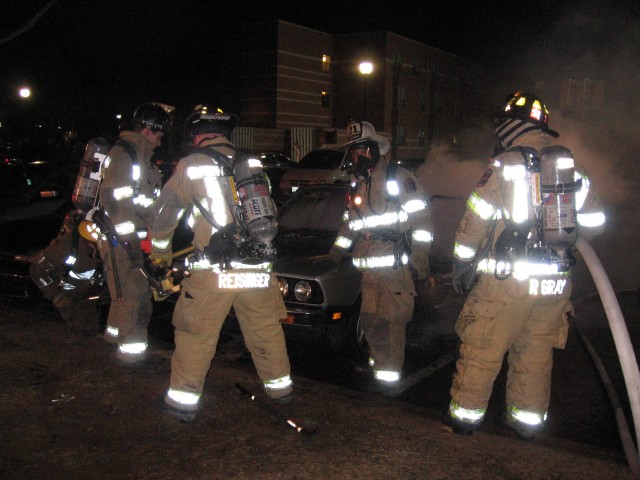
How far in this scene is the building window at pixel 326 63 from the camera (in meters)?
39.4

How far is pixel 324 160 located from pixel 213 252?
14.7 m

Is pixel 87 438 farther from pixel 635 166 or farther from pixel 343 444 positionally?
pixel 635 166

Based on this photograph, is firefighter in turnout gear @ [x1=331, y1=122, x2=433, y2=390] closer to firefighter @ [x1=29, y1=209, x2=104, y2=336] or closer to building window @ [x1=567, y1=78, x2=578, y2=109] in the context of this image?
firefighter @ [x1=29, y1=209, x2=104, y2=336]

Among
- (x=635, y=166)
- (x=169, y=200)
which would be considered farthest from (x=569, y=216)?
(x=635, y=166)

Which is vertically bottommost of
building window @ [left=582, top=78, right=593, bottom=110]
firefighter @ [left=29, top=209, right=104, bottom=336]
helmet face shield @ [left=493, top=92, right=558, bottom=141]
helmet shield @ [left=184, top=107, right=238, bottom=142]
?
firefighter @ [left=29, top=209, right=104, bottom=336]

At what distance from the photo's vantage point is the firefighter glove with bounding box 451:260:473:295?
12.4 ft

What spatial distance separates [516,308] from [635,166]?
39.7ft

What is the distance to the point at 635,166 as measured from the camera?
13914 mm

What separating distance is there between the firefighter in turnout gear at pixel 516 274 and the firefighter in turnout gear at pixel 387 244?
0.79 metres

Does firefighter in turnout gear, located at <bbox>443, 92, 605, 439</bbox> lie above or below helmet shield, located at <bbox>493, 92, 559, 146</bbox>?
below

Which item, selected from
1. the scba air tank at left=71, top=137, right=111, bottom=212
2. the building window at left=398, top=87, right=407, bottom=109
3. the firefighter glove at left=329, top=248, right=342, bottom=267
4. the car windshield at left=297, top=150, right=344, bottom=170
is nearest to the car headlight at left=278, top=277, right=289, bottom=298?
the firefighter glove at left=329, top=248, right=342, bottom=267

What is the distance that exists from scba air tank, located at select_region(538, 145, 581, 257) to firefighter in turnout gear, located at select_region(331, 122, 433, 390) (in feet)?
4.27

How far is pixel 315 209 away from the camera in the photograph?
643cm

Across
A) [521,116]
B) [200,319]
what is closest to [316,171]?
[521,116]
